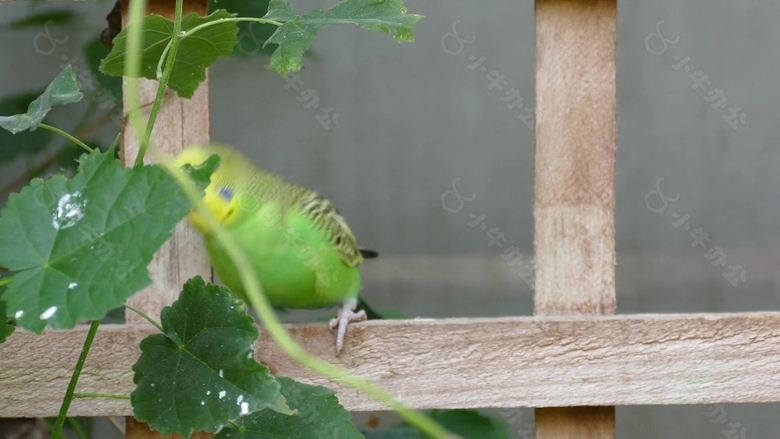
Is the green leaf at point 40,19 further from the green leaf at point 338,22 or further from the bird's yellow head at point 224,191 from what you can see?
the green leaf at point 338,22

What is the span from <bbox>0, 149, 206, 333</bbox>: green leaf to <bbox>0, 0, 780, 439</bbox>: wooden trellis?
0.49m

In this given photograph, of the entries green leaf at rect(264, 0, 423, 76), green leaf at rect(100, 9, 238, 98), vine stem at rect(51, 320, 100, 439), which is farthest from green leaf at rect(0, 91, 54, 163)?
vine stem at rect(51, 320, 100, 439)

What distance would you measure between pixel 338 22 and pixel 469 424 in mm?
882

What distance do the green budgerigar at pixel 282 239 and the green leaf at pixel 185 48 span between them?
0.48ft

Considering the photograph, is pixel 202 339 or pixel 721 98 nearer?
pixel 202 339

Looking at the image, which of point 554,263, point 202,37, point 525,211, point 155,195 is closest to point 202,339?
point 155,195

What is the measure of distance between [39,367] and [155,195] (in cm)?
62

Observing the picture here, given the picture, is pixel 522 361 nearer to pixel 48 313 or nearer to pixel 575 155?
pixel 575 155

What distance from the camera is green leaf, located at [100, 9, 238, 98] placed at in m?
0.92

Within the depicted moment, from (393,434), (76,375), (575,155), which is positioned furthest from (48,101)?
(393,434)

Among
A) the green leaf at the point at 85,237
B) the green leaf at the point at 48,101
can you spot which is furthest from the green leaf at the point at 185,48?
the green leaf at the point at 85,237

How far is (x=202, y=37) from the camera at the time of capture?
0.94 metres

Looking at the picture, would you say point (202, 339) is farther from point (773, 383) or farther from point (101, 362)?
point (773, 383)

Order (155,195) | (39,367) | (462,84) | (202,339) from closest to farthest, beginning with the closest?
(155,195) < (202,339) < (39,367) < (462,84)
